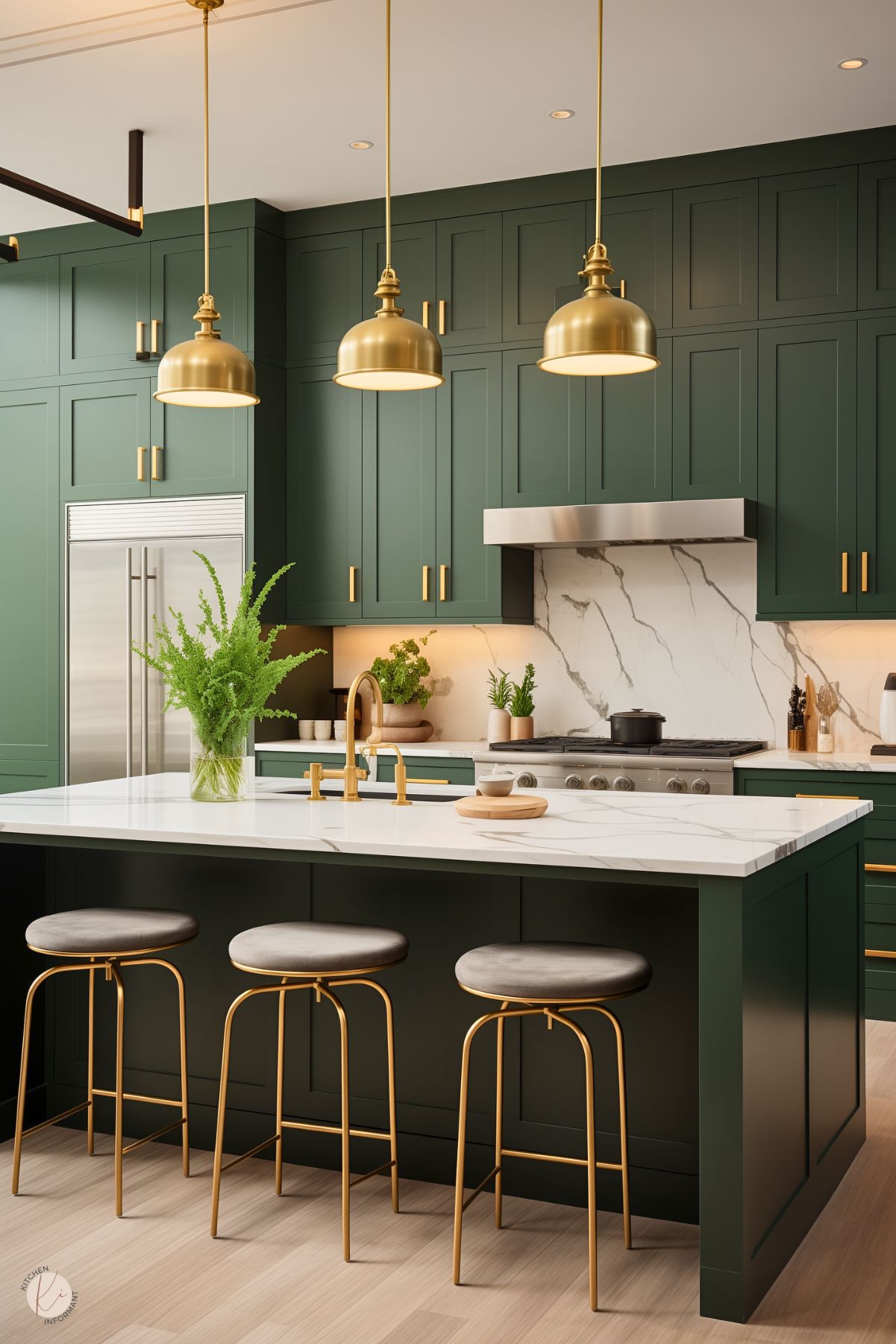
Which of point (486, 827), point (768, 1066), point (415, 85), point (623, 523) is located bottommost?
point (768, 1066)

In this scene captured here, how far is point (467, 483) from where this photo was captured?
5.42 m

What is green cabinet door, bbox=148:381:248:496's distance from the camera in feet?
18.2

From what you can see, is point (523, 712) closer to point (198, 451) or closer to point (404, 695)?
point (404, 695)

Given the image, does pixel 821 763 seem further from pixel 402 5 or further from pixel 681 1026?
pixel 402 5

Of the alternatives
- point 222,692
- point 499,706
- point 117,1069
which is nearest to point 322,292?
point 499,706

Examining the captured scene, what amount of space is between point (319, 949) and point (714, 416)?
9.79 feet

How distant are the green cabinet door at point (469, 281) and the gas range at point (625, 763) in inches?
65.4

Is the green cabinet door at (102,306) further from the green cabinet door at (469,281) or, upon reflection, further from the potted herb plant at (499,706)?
the potted herb plant at (499,706)

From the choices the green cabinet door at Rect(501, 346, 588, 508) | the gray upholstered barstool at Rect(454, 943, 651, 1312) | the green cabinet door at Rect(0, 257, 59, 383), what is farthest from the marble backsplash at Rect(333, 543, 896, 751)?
the gray upholstered barstool at Rect(454, 943, 651, 1312)

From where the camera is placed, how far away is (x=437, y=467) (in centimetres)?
547

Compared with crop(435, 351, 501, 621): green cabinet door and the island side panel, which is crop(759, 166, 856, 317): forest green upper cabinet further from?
the island side panel

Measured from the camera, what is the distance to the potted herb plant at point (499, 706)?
5.43 meters

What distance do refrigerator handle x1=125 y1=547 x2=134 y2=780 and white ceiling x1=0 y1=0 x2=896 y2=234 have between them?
157cm

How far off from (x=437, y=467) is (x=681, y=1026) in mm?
3051
